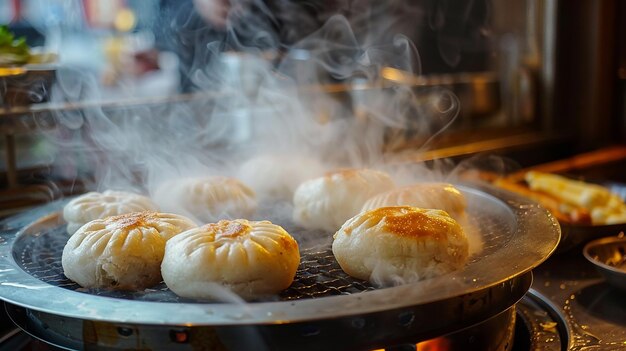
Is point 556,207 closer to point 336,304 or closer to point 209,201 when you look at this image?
point 209,201

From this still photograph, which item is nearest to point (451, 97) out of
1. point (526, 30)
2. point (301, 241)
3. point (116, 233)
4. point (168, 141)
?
point (526, 30)

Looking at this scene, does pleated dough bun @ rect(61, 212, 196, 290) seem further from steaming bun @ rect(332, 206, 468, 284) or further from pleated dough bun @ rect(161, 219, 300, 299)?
steaming bun @ rect(332, 206, 468, 284)

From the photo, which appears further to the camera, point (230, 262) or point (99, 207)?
point (99, 207)

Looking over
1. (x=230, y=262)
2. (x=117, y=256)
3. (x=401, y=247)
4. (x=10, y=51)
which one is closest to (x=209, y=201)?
(x=117, y=256)

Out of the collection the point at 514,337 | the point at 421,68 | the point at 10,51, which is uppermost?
the point at 10,51

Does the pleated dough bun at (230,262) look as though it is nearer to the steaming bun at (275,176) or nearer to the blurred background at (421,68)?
the steaming bun at (275,176)

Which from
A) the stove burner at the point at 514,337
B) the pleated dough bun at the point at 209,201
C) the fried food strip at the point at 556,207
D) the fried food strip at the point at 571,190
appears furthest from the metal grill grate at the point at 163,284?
the fried food strip at the point at 571,190
